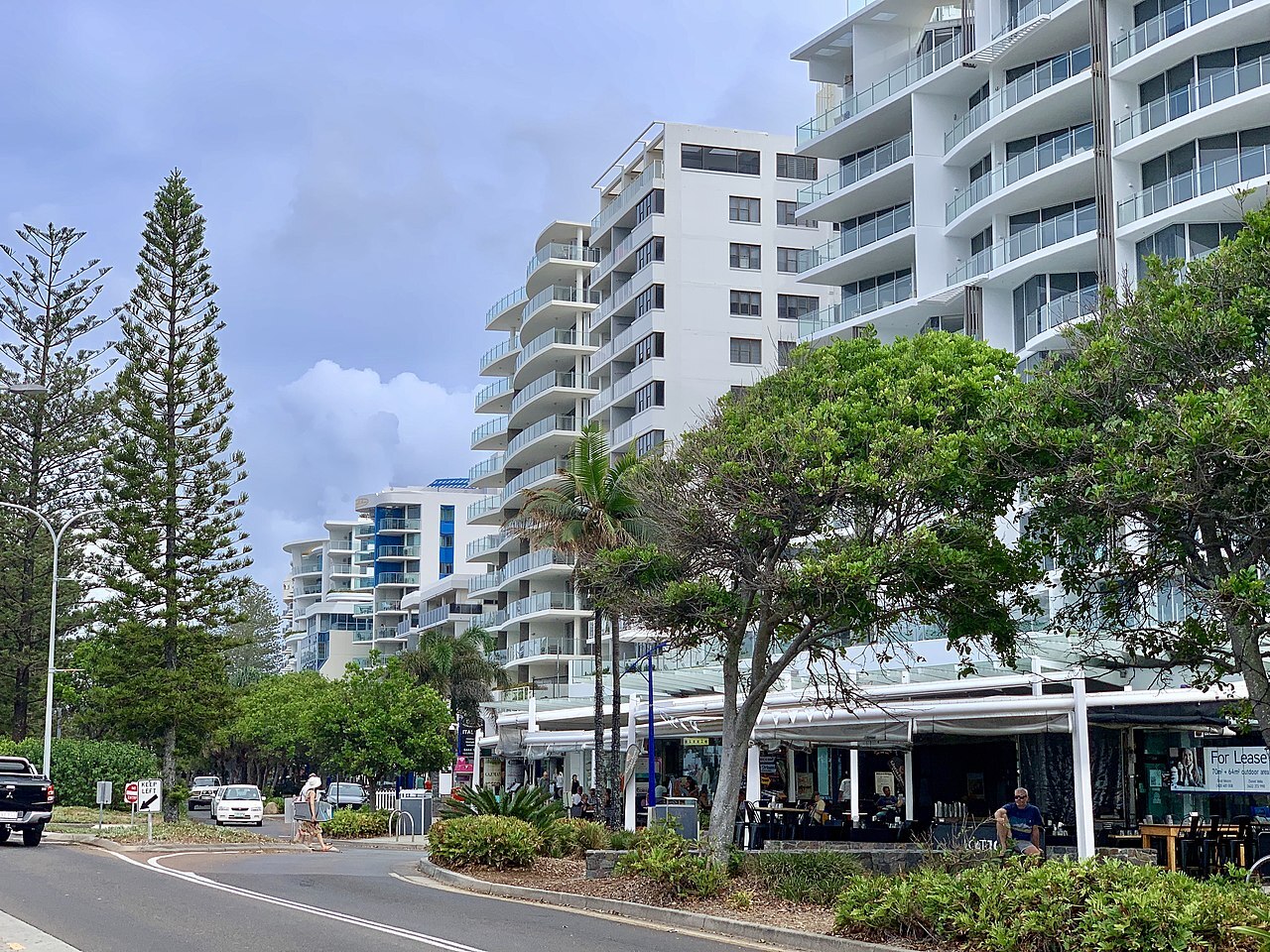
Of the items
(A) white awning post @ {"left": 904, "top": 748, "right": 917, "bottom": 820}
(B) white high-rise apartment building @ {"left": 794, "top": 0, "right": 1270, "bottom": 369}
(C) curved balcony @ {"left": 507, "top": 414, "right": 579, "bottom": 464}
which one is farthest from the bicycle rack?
(C) curved balcony @ {"left": 507, "top": 414, "right": 579, "bottom": 464}

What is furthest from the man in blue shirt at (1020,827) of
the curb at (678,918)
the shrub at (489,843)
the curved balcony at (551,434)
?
the curved balcony at (551,434)

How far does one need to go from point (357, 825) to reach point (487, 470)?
160ft

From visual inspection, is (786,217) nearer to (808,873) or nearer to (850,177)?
(850,177)

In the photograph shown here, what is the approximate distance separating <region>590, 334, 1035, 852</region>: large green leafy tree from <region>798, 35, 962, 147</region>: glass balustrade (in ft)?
107

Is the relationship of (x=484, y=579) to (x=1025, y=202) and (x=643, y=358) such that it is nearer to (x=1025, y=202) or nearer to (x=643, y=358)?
(x=643, y=358)

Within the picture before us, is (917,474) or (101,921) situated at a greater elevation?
(917,474)

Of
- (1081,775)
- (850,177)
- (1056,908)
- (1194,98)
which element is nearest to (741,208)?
(850,177)

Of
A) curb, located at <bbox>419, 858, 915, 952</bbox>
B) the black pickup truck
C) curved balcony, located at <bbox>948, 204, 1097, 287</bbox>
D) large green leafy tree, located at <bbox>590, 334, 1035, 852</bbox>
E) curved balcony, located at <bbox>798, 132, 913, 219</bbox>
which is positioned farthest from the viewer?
curved balcony, located at <bbox>798, 132, 913, 219</bbox>

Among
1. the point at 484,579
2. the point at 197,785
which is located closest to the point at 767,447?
the point at 197,785

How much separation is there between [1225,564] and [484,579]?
230ft

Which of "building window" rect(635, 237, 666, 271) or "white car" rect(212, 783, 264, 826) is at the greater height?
"building window" rect(635, 237, 666, 271)

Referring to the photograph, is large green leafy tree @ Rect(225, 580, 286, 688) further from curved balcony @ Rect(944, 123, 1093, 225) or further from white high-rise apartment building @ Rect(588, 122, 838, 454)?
curved balcony @ Rect(944, 123, 1093, 225)

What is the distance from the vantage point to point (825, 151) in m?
57.6

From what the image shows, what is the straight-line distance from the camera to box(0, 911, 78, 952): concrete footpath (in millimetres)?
13234
